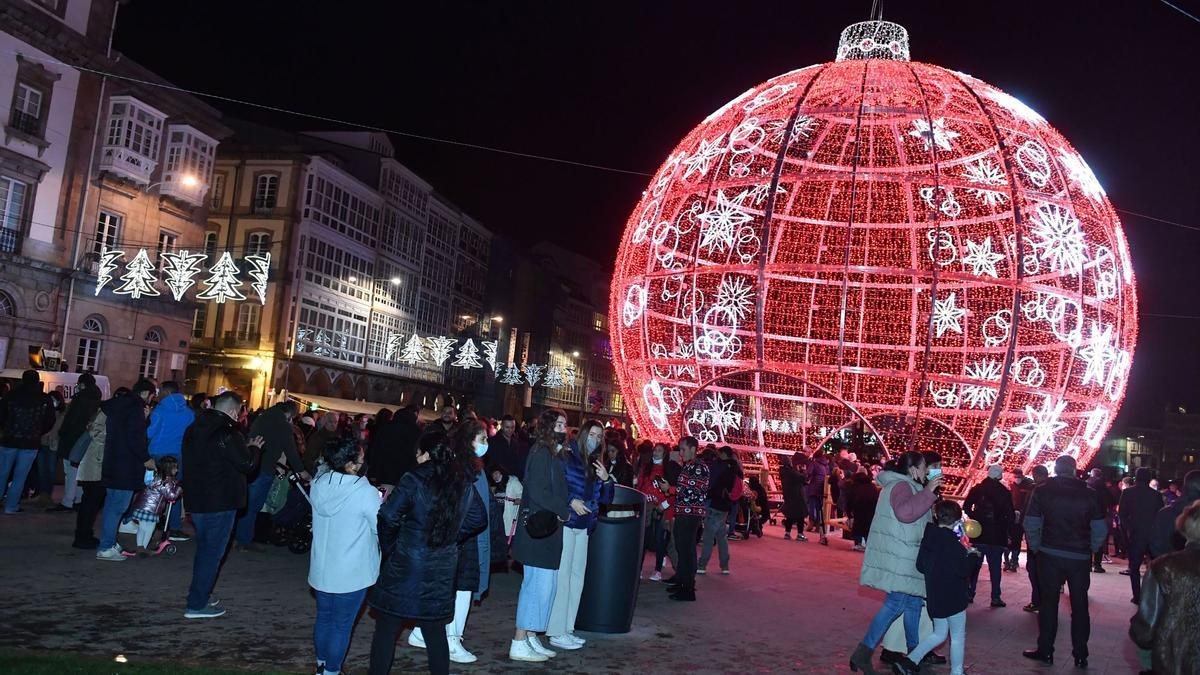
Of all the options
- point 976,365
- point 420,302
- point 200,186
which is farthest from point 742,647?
point 420,302

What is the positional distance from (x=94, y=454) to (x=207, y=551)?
4.43 meters

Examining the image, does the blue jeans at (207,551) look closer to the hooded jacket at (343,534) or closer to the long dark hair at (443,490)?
the hooded jacket at (343,534)

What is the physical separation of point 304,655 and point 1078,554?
6631 millimetres

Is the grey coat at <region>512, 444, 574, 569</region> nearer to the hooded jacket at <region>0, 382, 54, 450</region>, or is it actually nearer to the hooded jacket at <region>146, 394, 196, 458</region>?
the hooded jacket at <region>146, 394, 196, 458</region>

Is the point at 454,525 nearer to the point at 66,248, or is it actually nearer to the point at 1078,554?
the point at 1078,554

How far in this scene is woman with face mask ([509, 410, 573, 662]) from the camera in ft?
21.5

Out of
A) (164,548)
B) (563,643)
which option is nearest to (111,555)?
(164,548)

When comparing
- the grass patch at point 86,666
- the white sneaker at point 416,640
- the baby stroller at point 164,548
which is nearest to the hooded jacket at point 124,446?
the baby stroller at point 164,548

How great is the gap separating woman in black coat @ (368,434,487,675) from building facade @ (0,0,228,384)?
20.6 metres

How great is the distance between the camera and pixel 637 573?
784cm

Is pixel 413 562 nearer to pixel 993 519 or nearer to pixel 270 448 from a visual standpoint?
pixel 270 448

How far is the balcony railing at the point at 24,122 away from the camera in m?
25.9

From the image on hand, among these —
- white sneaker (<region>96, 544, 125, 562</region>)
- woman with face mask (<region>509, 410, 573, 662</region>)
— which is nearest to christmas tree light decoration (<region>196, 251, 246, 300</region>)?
white sneaker (<region>96, 544, 125, 562</region>)

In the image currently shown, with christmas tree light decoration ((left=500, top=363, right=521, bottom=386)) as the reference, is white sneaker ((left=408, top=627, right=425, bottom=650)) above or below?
below
